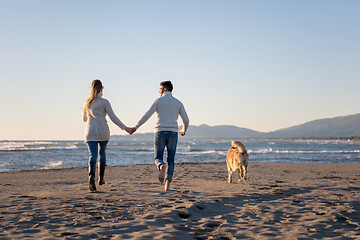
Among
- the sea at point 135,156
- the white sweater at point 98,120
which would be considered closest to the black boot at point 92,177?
the white sweater at point 98,120

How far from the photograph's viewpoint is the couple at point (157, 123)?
5.35 metres

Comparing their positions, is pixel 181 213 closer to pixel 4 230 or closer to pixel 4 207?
pixel 4 230

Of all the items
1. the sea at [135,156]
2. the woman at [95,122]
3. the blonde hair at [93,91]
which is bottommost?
the sea at [135,156]

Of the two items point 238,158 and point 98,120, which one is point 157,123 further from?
point 238,158

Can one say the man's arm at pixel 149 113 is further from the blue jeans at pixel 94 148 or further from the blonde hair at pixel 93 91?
the blonde hair at pixel 93 91

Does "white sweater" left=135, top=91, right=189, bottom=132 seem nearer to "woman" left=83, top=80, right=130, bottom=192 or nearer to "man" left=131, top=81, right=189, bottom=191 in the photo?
"man" left=131, top=81, right=189, bottom=191

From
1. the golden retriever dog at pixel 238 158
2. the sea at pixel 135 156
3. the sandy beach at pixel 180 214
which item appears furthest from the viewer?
the sea at pixel 135 156

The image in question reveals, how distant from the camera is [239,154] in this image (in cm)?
692

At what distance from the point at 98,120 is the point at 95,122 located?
6 cm

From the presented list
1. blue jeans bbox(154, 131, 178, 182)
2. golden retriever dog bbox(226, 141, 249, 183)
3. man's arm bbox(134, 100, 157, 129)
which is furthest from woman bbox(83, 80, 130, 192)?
golden retriever dog bbox(226, 141, 249, 183)

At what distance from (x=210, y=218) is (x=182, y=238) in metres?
0.88

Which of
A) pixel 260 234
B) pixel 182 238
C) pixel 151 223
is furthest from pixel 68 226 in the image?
pixel 260 234

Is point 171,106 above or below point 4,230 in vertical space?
above

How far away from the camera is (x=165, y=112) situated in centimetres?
536
